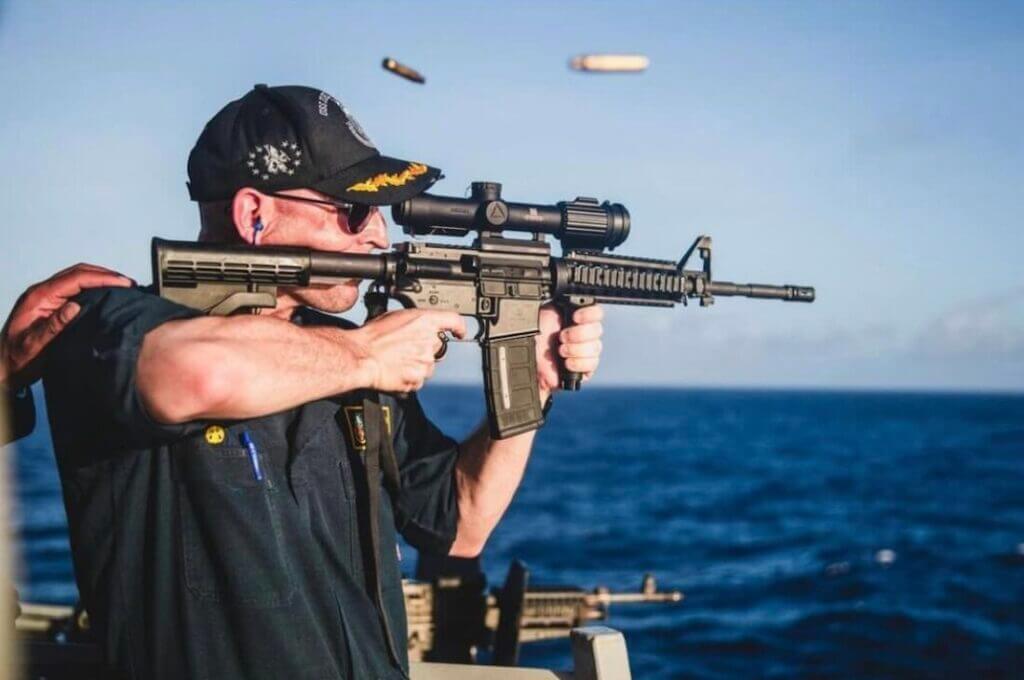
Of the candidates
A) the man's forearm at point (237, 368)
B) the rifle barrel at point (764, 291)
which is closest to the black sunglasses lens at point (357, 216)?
the man's forearm at point (237, 368)

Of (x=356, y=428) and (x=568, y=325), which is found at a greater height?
(x=568, y=325)

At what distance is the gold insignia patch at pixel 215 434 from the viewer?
149 inches

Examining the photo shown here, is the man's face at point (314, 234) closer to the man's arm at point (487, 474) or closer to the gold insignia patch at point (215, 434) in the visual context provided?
the gold insignia patch at point (215, 434)

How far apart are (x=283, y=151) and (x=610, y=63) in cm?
479

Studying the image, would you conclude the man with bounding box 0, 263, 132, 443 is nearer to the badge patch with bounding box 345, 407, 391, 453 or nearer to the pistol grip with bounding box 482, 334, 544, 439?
the badge patch with bounding box 345, 407, 391, 453

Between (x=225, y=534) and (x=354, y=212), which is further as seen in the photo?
(x=354, y=212)

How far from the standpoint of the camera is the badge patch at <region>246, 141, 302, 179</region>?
4148mm

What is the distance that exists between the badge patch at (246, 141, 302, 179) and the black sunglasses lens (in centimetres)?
40

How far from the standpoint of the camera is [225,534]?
373 centimetres

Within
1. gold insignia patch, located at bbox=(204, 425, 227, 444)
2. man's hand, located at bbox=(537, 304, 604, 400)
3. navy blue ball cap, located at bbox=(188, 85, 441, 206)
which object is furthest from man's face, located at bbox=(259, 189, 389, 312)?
man's hand, located at bbox=(537, 304, 604, 400)

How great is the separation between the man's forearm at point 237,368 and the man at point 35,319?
48 centimetres

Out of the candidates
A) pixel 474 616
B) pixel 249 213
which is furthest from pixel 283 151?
pixel 474 616

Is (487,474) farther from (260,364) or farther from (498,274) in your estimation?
(260,364)

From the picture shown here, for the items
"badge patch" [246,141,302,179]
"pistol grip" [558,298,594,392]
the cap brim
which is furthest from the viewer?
"pistol grip" [558,298,594,392]
